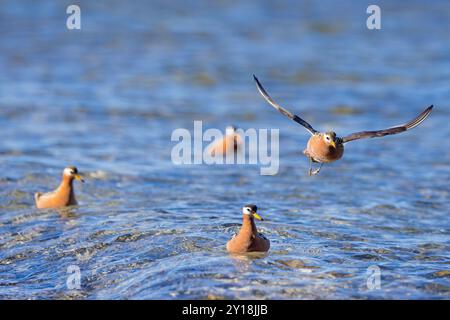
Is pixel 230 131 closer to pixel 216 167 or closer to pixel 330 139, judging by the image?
pixel 216 167

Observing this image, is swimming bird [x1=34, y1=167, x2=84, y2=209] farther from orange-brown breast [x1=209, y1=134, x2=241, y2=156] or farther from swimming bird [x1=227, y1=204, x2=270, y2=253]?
orange-brown breast [x1=209, y1=134, x2=241, y2=156]

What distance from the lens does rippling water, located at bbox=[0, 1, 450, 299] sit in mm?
10102

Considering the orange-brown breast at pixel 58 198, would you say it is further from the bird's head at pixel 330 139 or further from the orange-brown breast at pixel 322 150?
the bird's head at pixel 330 139

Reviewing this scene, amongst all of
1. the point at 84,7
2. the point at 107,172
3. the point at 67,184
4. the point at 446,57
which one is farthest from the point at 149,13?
the point at 67,184

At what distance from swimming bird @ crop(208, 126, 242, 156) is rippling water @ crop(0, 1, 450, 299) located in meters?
0.94

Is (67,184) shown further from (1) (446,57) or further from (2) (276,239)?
(1) (446,57)

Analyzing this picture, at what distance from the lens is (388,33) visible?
3055cm

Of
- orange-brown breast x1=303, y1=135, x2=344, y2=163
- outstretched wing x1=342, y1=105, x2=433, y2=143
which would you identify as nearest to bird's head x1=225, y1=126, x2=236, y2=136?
orange-brown breast x1=303, y1=135, x2=344, y2=163

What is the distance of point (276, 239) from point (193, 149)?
6.96 m

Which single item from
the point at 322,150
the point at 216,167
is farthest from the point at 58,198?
the point at 322,150

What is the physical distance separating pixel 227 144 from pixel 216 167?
3.21ft

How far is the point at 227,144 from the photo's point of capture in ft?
56.9

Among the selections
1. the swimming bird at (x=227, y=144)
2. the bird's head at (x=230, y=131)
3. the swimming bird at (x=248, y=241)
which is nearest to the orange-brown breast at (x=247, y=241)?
the swimming bird at (x=248, y=241)

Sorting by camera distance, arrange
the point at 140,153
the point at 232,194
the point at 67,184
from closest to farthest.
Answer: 1. the point at 67,184
2. the point at 232,194
3. the point at 140,153
